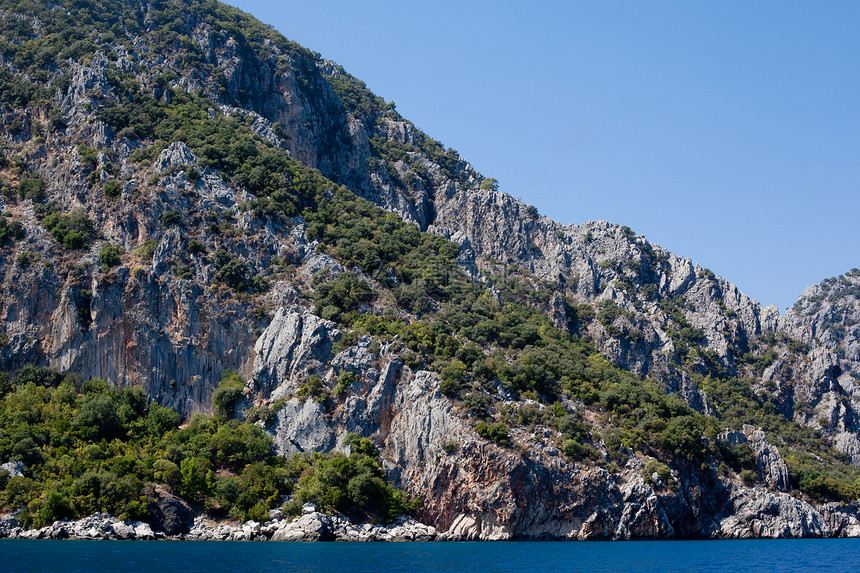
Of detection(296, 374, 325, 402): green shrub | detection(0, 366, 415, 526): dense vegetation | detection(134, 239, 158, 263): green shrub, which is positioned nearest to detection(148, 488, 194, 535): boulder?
detection(0, 366, 415, 526): dense vegetation

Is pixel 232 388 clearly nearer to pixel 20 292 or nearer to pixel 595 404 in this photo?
pixel 20 292

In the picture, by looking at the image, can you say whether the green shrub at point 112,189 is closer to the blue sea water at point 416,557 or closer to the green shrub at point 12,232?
the green shrub at point 12,232

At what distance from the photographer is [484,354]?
91.4m

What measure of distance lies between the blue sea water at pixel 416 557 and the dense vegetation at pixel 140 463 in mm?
6951

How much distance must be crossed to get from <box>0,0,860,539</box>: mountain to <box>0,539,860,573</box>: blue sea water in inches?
332

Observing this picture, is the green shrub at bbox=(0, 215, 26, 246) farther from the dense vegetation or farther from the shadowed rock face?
the shadowed rock face

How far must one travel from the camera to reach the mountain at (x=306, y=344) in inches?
3004

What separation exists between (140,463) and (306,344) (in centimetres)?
2253

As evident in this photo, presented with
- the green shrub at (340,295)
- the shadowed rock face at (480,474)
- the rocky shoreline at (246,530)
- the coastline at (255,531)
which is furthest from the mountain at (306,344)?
the rocky shoreline at (246,530)

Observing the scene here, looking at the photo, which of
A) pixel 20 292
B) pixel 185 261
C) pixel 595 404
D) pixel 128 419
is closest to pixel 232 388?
pixel 128 419

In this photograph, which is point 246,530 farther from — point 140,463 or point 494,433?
point 494,433

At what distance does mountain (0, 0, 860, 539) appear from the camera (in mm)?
76312

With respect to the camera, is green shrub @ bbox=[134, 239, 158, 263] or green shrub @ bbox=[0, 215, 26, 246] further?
green shrub @ bbox=[134, 239, 158, 263]

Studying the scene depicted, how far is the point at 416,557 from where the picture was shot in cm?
5584
